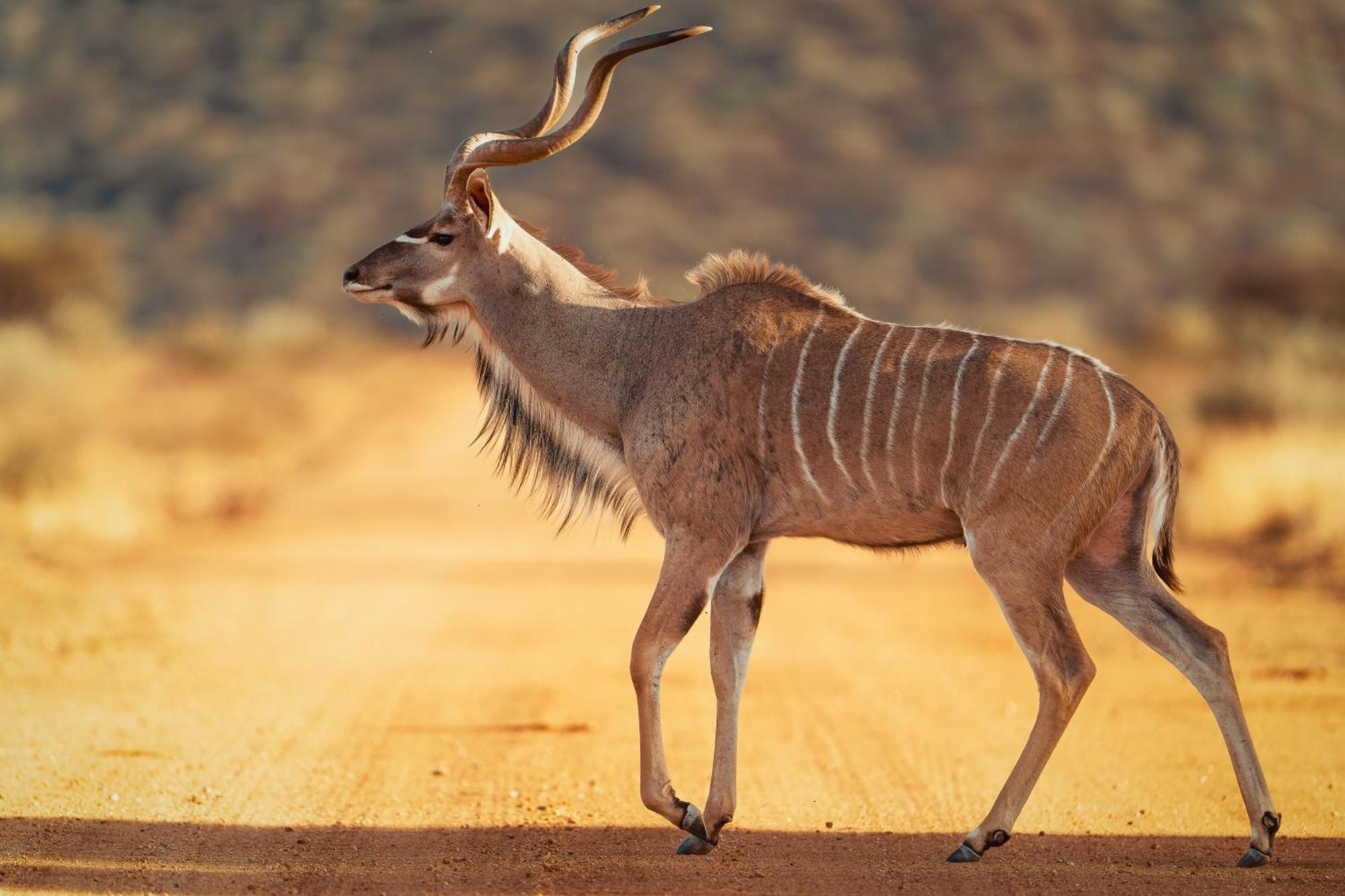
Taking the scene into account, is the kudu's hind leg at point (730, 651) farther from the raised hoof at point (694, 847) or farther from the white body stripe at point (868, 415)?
the white body stripe at point (868, 415)

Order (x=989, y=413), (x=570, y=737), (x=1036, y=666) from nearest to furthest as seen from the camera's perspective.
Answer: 1. (x=1036, y=666)
2. (x=989, y=413)
3. (x=570, y=737)

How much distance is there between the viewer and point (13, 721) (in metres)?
8.90

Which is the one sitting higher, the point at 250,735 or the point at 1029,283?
the point at 250,735

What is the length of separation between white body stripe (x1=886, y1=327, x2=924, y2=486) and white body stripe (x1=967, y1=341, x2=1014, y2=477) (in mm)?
323

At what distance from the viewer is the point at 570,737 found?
8.91m

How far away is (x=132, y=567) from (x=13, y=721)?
18.7ft

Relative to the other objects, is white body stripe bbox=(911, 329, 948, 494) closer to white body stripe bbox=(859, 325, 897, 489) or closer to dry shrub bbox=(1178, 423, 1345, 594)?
white body stripe bbox=(859, 325, 897, 489)

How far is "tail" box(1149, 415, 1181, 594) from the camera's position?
6859 millimetres

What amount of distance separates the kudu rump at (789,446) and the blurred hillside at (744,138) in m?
40.1

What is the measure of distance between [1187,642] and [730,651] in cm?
195

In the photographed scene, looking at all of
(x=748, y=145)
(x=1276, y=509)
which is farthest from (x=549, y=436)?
(x=748, y=145)

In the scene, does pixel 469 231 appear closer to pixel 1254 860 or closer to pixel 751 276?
pixel 751 276

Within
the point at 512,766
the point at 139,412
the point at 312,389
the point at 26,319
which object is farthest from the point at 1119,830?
the point at 26,319

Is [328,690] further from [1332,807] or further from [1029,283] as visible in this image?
[1029,283]
